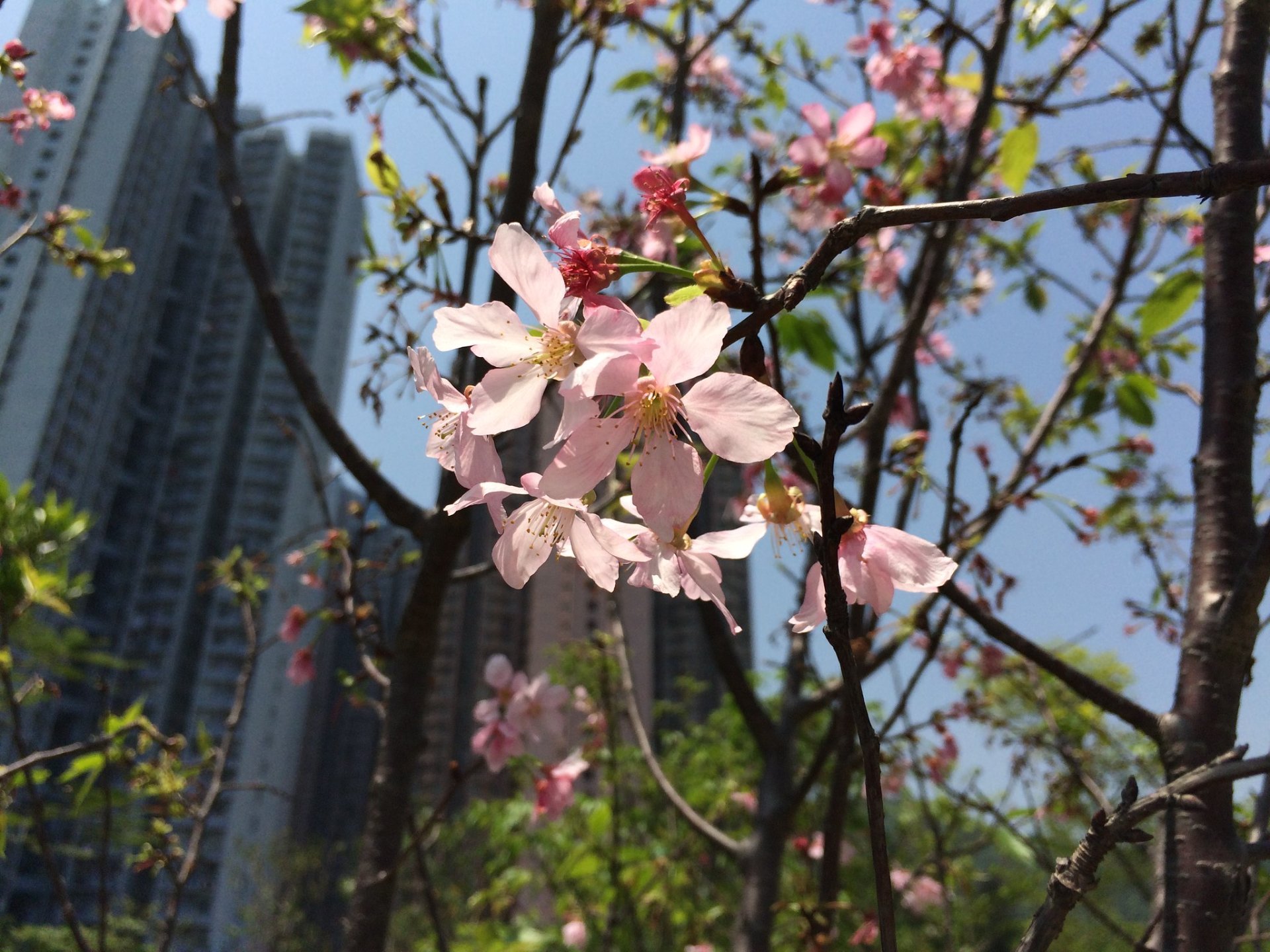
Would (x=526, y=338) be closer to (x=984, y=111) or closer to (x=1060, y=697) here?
(x=984, y=111)

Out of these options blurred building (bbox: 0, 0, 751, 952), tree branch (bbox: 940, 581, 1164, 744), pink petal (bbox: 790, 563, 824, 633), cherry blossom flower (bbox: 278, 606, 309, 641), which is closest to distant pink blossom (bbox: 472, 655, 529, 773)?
cherry blossom flower (bbox: 278, 606, 309, 641)

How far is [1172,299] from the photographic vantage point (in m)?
1.19

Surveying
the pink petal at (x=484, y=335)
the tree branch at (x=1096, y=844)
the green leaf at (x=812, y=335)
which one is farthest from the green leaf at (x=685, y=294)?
the green leaf at (x=812, y=335)

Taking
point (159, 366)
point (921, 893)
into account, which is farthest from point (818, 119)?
point (159, 366)

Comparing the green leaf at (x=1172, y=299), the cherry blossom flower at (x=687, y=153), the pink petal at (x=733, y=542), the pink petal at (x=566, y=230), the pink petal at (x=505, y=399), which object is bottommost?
the pink petal at (x=733, y=542)

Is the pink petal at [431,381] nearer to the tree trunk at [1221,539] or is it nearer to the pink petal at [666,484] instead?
the pink petal at [666,484]

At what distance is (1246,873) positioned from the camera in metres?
0.65

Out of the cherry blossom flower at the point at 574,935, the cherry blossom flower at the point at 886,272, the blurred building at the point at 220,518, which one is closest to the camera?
the cherry blossom flower at the point at 886,272

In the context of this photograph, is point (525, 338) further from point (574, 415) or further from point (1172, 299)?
point (1172, 299)

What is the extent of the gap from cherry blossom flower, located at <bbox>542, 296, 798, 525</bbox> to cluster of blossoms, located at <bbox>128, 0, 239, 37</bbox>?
123 cm

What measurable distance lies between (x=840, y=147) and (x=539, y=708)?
4.16 ft

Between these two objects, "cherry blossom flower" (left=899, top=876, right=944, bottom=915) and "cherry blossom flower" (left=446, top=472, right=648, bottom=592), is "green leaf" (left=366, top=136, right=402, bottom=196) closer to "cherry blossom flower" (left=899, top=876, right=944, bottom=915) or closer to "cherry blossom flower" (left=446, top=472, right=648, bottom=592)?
"cherry blossom flower" (left=446, top=472, right=648, bottom=592)

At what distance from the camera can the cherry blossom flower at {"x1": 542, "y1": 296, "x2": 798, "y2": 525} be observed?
483mm

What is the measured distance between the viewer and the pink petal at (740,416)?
481 mm
